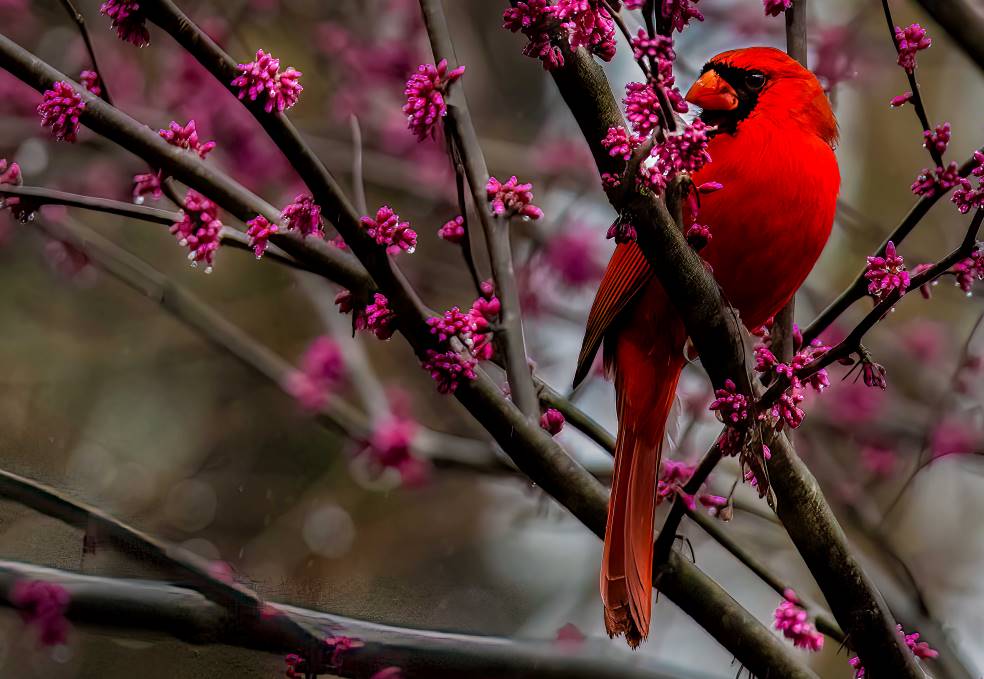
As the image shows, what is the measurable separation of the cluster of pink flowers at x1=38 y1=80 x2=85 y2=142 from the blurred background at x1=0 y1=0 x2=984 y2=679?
0.91 m

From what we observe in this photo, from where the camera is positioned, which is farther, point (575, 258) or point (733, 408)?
point (575, 258)

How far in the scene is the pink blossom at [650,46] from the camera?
1.18 m

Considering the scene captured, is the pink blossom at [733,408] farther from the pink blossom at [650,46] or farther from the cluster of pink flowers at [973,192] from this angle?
the pink blossom at [650,46]

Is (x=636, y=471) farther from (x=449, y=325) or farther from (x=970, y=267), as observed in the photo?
(x=970, y=267)

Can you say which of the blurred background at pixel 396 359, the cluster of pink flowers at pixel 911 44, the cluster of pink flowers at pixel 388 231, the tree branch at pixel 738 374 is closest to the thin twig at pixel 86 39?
the cluster of pink flowers at pixel 388 231

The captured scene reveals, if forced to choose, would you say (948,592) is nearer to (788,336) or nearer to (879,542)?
(879,542)

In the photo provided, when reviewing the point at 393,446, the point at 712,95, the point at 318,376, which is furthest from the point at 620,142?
the point at 318,376

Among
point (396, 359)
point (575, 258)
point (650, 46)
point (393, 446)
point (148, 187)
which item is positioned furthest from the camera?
point (396, 359)

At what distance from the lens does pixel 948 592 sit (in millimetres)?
3795

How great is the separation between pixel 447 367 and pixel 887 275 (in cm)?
57

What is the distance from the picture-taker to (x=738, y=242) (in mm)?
2082

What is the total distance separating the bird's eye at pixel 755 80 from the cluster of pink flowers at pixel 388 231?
1129mm

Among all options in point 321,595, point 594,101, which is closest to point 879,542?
point 321,595

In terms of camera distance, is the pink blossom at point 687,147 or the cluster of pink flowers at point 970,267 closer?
the pink blossom at point 687,147
